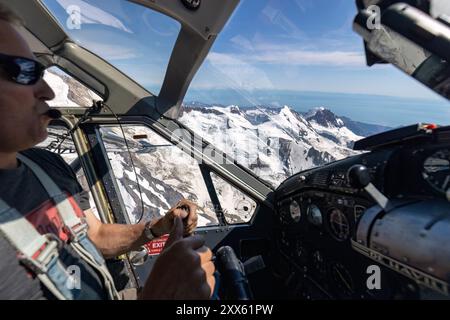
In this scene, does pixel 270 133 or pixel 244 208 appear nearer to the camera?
pixel 270 133

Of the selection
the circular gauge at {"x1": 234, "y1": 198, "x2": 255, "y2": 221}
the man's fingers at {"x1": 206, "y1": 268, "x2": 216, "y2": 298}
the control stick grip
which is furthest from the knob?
the circular gauge at {"x1": 234, "y1": 198, "x2": 255, "y2": 221}

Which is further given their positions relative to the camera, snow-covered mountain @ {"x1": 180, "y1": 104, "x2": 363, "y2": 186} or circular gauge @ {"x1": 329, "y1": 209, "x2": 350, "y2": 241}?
snow-covered mountain @ {"x1": 180, "y1": 104, "x2": 363, "y2": 186}

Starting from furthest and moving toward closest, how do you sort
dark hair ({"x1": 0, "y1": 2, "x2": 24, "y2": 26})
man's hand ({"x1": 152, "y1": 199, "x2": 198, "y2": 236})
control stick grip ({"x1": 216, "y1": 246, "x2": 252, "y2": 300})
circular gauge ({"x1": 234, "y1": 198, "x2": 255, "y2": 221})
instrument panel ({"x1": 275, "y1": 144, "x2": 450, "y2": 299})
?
circular gauge ({"x1": 234, "y1": 198, "x2": 255, "y2": 221}) → man's hand ({"x1": 152, "y1": 199, "x2": 198, "y2": 236}) → instrument panel ({"x1": 275, "y1": 144, "x2": 450, "y2": 299}) → dark hair ({"x1": 0, "y1": 2, "x2": 24, "y2": 26}) → control stick grip ({"x1": 216, "y1": 246, "x2": 252, "y2": 300})

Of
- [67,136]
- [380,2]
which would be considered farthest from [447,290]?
[67,136]

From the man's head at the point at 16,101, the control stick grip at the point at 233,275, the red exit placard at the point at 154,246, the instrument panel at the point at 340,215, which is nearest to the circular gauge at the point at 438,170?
the instrument panel at the point at 340,215

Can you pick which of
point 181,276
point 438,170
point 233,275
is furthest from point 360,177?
point 181,276

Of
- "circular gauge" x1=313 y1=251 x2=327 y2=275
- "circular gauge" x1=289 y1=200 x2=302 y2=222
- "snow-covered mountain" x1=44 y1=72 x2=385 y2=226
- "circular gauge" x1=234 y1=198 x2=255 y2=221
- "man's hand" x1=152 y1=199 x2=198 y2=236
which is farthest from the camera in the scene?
"circular gauge" x1=234 y1=198 x2=255 y2=221

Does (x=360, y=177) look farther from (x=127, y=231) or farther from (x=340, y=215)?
(x=127, y=231)

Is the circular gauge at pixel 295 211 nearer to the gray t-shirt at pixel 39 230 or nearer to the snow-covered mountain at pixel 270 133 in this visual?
the snow-covered mountain at pixel 270 133

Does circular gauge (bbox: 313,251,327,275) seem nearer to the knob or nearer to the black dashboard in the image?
the black dashboard
